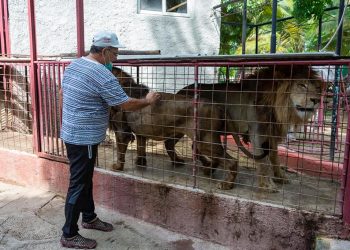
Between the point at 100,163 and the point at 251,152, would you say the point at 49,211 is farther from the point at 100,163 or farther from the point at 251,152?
the point at 251,152

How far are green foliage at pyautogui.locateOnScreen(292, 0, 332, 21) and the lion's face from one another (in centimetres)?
255

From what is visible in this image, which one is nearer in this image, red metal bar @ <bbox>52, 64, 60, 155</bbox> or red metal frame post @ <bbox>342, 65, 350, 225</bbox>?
red metal frame post @ <bbox>342, 65, 350, 225</bbox>

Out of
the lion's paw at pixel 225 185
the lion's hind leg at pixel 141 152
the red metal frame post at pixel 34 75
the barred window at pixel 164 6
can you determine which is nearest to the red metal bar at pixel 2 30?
the red metal frame post at pixel 34 75

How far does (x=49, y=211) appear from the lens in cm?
482

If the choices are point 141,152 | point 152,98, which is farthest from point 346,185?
point 141,152

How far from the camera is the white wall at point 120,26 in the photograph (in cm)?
739

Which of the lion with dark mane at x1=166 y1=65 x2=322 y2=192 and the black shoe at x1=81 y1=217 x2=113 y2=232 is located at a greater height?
the lion with dark mane at x1=166 y1=65 x2=322 y2=192

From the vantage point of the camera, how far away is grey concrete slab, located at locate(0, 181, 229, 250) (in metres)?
3.99

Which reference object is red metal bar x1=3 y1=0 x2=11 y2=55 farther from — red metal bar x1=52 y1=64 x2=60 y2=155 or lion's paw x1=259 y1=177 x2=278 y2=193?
lion's paw x1=259 y1=177 x2=278 y2=193

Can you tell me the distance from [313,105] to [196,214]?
1734mm

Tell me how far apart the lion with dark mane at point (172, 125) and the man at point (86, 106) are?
979 mm

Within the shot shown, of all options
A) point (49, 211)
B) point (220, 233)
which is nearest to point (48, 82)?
point (49, 211)

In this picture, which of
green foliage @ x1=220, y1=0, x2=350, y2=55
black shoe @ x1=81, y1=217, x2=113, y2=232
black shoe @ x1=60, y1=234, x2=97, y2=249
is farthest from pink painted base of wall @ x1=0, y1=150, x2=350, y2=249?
green foliage @ x1=220, y1=0, x2=350, y2=55

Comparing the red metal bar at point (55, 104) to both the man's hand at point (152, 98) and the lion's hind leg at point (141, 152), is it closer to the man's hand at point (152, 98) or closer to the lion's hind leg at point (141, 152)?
the lion's hind leg at point (141, 152)
